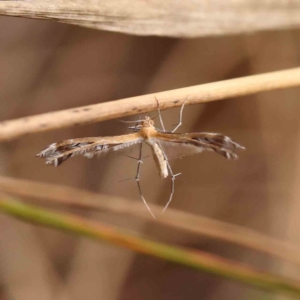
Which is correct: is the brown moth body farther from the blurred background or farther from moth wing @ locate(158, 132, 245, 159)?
the blurred background

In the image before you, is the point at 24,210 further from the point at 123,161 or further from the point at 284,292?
the point at 123,161

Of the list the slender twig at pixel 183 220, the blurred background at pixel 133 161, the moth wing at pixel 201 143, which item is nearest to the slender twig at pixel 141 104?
the moth wing at pixel 201 143

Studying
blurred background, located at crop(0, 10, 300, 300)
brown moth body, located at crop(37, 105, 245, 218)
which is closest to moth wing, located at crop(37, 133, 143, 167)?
brown moth body, located at crop(37, 105, 245, 218)

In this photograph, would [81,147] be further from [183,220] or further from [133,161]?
[133,161]

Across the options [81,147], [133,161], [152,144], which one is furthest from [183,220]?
[133,161]

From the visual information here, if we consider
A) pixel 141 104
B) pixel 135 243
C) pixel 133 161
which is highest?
pixel 133 161

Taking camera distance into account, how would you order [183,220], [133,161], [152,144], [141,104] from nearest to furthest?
[141,104]
[152,144]
[183,220]
[133,161]

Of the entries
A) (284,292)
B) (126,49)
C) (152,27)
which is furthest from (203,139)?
(126,49)
